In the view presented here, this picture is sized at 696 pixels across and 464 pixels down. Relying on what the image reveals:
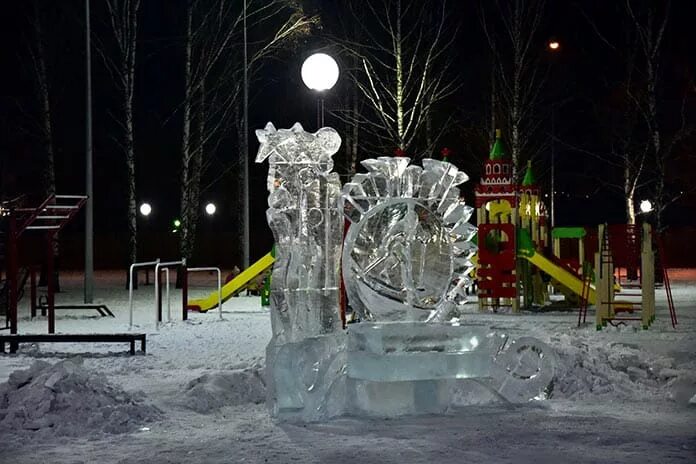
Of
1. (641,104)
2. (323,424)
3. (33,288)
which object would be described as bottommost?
(323,424)

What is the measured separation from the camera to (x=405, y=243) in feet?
35.4

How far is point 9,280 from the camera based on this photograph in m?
16.4

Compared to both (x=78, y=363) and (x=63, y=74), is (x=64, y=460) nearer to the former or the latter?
(x=78, y=363)

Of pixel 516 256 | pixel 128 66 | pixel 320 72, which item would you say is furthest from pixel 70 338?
pixel 128 66

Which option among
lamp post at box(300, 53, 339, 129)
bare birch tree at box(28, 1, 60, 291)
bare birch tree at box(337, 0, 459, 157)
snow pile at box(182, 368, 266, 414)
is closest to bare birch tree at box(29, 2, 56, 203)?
bare birch tree at box(28, 1, 60, 291)

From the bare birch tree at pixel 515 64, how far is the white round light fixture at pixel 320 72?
58.7ft

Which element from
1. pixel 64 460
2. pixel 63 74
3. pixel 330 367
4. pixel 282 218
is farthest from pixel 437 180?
pixel 63 74

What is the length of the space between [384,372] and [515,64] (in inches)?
969

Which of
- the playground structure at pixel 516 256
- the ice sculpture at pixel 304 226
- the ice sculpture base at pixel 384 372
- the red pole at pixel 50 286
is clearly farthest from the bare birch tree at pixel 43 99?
the ice sculpture base at pixel 384 372

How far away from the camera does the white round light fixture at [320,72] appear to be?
13.5m

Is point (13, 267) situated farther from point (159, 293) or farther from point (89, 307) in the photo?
point (89, 307)

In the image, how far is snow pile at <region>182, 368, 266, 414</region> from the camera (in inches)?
397

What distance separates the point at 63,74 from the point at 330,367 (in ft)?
93.9

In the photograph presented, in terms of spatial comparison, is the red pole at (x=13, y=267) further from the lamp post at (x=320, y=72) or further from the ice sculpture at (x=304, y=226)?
the ice sculpture at (x=304, y=226)
